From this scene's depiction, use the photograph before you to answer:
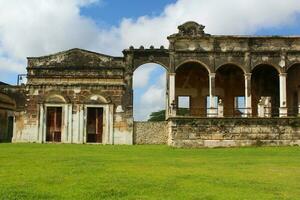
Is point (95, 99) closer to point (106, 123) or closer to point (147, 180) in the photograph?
point (106, 123)

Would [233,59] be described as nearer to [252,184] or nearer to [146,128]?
[146,128]

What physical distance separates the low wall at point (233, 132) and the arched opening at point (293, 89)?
5465 millimetres

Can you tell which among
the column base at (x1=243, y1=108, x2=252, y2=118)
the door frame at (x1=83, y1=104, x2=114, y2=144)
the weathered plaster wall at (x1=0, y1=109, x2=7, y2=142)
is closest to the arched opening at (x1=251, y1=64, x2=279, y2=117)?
the column base at (x1=243, y1=108, x2=252, y2=118)

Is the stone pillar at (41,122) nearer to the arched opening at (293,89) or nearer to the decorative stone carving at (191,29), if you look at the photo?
the decorative stone carving at (191,29)

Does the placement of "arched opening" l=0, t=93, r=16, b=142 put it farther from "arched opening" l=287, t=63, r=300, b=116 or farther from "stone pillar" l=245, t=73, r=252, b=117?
"arched opening" l=287, t=63, r=300, b=116

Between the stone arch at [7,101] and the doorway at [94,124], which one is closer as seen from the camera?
the doorway at [94,124]

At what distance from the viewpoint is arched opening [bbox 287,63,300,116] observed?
2700cm

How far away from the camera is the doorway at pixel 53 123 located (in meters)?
27.5

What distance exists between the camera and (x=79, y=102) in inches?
1076

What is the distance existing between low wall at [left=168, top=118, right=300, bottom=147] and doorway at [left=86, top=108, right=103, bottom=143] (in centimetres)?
678

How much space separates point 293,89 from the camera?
2731 cm

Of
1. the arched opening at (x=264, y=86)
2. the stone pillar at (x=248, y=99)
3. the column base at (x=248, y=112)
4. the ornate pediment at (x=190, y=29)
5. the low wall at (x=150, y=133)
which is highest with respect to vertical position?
the ornate pediment at (x=190, y=29)

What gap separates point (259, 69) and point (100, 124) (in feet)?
32.5

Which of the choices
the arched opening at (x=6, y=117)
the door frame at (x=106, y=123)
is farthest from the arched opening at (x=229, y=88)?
the arched opening at (x=6, y=117)
